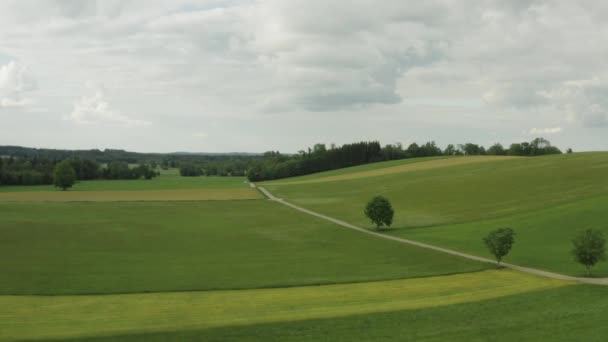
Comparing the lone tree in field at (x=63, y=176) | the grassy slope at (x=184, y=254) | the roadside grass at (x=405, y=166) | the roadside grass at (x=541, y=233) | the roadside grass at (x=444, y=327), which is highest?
the roadside grass at (x=405, y=166)

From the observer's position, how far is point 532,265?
112 feet

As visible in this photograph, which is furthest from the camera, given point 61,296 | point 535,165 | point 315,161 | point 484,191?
point 315,161

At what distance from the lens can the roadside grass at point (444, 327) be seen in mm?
18500

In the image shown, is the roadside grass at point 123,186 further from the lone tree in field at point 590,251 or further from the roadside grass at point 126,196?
the lone tree in field at point 590,251

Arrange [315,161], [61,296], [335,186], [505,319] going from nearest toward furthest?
[505,319] → [61,296] → [335,186] → [315,161]

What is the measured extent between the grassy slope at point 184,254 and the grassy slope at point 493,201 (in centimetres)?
699

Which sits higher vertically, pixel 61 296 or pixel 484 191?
pixel 484 191

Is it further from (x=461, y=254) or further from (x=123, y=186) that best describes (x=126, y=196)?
(x=461, y=254)

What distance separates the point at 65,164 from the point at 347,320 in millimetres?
98619

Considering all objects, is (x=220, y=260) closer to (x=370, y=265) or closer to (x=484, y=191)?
(x=370, y=265)

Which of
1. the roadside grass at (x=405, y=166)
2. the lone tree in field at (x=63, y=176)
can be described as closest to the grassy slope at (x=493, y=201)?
the roadside grass at (x=405, y=166)

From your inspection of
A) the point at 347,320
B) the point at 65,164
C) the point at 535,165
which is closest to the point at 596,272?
the point at 347,320

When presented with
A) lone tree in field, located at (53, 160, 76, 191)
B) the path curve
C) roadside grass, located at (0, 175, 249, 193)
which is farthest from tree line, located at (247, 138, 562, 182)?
the path curve

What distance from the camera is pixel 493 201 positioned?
63250mm
